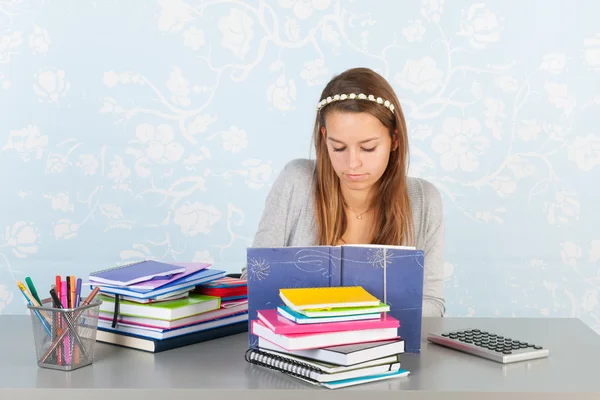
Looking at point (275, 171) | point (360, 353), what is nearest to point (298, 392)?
point (360, 353)

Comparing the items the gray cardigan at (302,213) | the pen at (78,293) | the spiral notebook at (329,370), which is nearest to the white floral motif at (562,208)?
the gray cardigan at (302,213)

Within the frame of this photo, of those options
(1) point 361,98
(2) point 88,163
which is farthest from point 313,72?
(1) point 361,98

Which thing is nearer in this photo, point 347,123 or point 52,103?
point 347,123

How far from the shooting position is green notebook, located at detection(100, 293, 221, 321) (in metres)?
1.56

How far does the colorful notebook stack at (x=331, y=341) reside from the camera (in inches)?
51.7

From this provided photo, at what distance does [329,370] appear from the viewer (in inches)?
50.8

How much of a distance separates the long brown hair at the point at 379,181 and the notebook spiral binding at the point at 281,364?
0.99m

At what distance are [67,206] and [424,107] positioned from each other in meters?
1.67

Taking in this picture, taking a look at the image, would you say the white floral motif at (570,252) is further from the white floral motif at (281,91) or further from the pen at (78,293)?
the pen at (78,293)

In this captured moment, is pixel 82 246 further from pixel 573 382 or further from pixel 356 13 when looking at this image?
pixel 573 382

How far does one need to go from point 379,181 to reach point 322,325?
119 cm

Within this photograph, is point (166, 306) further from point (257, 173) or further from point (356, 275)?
point (257, 173)

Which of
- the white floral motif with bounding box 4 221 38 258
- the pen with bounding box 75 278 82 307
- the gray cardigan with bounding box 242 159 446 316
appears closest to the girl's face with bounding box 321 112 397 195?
the gray cardigan with bounding box 242 159 446 316

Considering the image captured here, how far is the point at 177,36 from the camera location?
3.38 m
